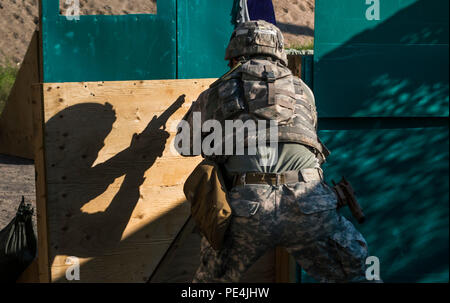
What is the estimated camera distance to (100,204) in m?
3.48

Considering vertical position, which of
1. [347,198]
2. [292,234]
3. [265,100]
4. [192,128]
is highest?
[265,100]

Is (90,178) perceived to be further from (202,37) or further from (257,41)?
(202,37)

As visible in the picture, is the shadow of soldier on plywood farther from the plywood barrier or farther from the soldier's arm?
the soldier's arm

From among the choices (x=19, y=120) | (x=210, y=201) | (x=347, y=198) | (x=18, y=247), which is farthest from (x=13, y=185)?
Answer: (x=347, y=198)

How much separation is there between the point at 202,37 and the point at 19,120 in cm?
457

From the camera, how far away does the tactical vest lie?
9.63 feet

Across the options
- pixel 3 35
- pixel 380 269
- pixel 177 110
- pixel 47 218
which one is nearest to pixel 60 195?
pixel 47 218

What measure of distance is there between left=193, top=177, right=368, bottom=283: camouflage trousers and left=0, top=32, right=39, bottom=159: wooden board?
4155 millimetres

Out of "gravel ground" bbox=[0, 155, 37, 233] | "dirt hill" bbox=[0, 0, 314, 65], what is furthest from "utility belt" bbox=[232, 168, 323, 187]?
"dirt hill" bbox=[0, 0, 314, 65]

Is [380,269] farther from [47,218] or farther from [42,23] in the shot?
[42,23]

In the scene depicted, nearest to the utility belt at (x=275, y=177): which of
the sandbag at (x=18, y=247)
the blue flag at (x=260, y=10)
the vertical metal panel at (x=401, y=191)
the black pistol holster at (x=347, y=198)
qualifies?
the black pistol holster at (x=347, y=198)

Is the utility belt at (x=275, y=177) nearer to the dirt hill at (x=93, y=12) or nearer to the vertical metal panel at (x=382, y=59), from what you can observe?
the vertical metal panel at (x=382, y=59)

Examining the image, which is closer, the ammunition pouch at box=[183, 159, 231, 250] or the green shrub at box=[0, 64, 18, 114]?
the ammunition pouch at box=[183, 159, 231, 250]

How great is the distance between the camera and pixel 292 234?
2.89 meters
